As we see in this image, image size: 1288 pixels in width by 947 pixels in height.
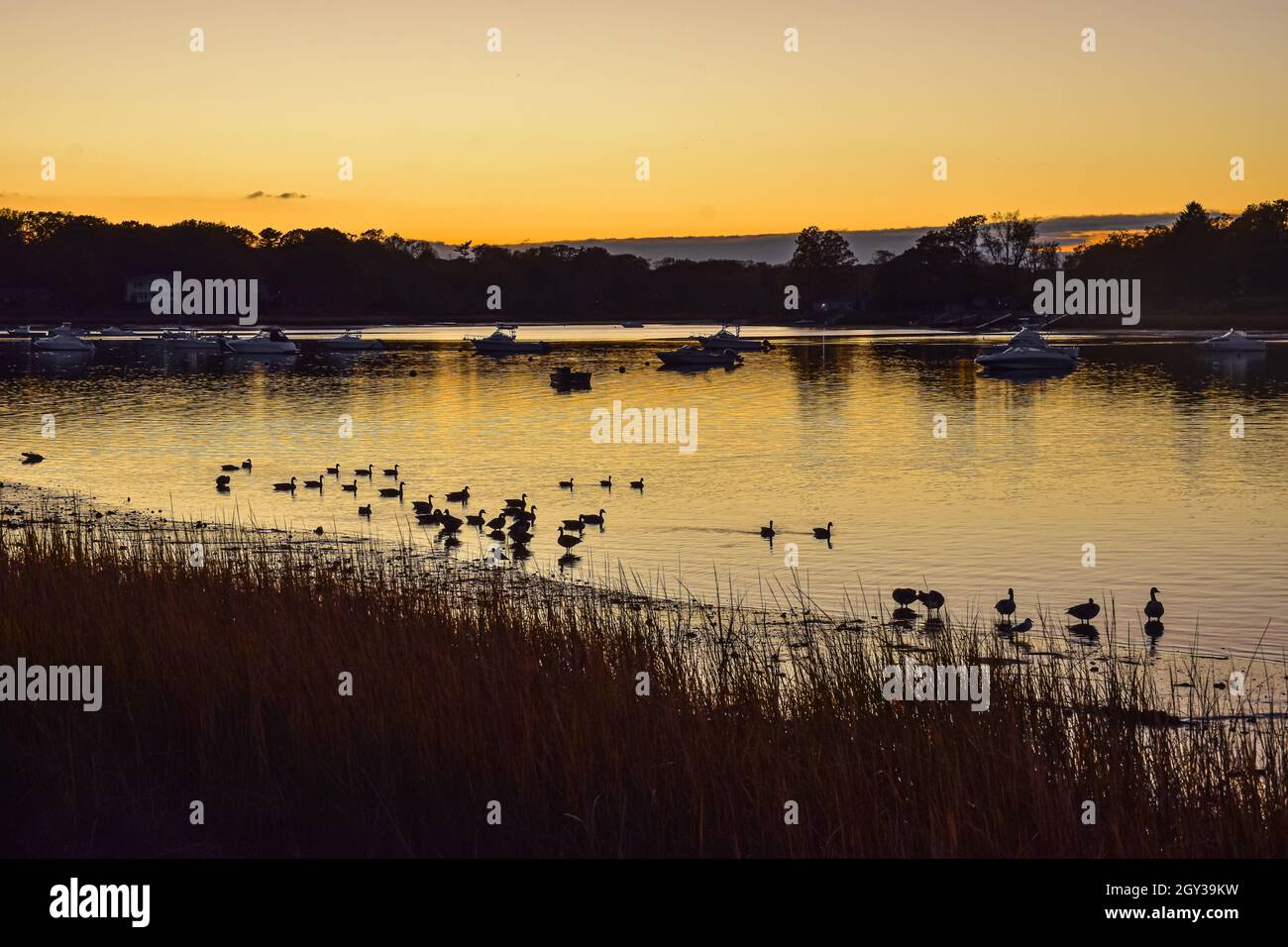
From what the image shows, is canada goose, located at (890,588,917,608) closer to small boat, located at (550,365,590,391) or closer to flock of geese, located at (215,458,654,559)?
flock of geese, located at (215,458,654,559)

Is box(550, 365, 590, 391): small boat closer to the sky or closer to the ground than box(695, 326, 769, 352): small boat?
closer to the ground

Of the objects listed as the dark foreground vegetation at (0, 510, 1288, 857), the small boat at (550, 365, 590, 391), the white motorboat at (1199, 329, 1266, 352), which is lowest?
the dark foreground vegetation at (0, 510, 1288, 857)

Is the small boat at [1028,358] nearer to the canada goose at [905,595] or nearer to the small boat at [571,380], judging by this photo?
the small boat at [571,380]

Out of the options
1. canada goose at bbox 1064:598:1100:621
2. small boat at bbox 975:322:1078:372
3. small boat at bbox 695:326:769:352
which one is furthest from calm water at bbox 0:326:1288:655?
small boat at bbox 695:326:769:352

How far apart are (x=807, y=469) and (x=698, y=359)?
6241 cm

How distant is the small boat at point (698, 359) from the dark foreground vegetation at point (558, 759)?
9098cm

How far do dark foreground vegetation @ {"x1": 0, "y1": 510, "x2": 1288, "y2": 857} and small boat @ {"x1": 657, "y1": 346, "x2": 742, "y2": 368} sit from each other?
91.0 m

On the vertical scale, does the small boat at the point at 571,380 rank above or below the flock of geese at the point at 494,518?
above

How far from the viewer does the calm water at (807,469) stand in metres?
23.5

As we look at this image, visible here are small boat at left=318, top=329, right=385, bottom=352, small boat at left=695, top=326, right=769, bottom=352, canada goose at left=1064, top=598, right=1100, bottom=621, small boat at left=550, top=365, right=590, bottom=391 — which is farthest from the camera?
small boat at left=318, top=329, right=385, bottom=352

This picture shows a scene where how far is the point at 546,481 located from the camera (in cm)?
3738

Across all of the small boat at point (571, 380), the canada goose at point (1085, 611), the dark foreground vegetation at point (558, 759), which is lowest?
the canada goose at point (1085, 611)

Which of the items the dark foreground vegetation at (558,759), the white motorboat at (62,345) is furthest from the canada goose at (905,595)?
the white motorboat at (62,345)

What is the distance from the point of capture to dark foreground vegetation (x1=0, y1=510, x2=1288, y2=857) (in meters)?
8.20
